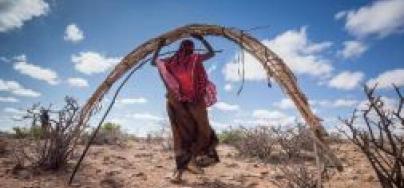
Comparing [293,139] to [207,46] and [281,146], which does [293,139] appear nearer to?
[281,146]

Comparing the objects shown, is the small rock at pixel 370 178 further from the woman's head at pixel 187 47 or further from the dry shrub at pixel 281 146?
the woman's head at pixel 187 47

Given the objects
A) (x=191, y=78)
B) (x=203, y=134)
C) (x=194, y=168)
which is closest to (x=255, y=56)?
(x=191, y=78)

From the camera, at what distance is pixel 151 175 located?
23.4ft

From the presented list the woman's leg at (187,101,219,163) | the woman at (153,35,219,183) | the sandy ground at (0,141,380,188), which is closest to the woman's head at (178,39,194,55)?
the woman at (153,35,219,183)

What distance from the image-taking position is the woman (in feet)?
21.6

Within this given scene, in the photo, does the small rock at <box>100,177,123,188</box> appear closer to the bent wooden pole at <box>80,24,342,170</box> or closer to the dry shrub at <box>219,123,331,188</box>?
the bent wooden pole at <box>80,24,342,170</box>

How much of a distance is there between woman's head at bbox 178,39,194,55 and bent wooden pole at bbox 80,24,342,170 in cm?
13

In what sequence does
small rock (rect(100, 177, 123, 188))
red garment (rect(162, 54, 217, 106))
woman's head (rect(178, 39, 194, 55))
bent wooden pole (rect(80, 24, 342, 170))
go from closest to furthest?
bent wooden pole (rect(80, 24, 342, 170)) < small rock (rect(100, 177, 123, 188)) < red garment (rect(162, 54, 217, 106)) < woman's head (rect(178, 39, 194, 55))

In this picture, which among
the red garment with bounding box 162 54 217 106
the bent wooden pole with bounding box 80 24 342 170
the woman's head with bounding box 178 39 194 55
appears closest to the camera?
the bent wooden pole with bounding box 80 24 342 170

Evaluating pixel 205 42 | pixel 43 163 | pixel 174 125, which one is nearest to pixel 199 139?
pixel 174 125

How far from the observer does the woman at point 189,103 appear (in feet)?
21.6

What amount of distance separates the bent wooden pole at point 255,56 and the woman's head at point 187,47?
13 cm

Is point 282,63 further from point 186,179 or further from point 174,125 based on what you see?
point 186,179

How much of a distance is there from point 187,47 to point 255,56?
4.25 feet
